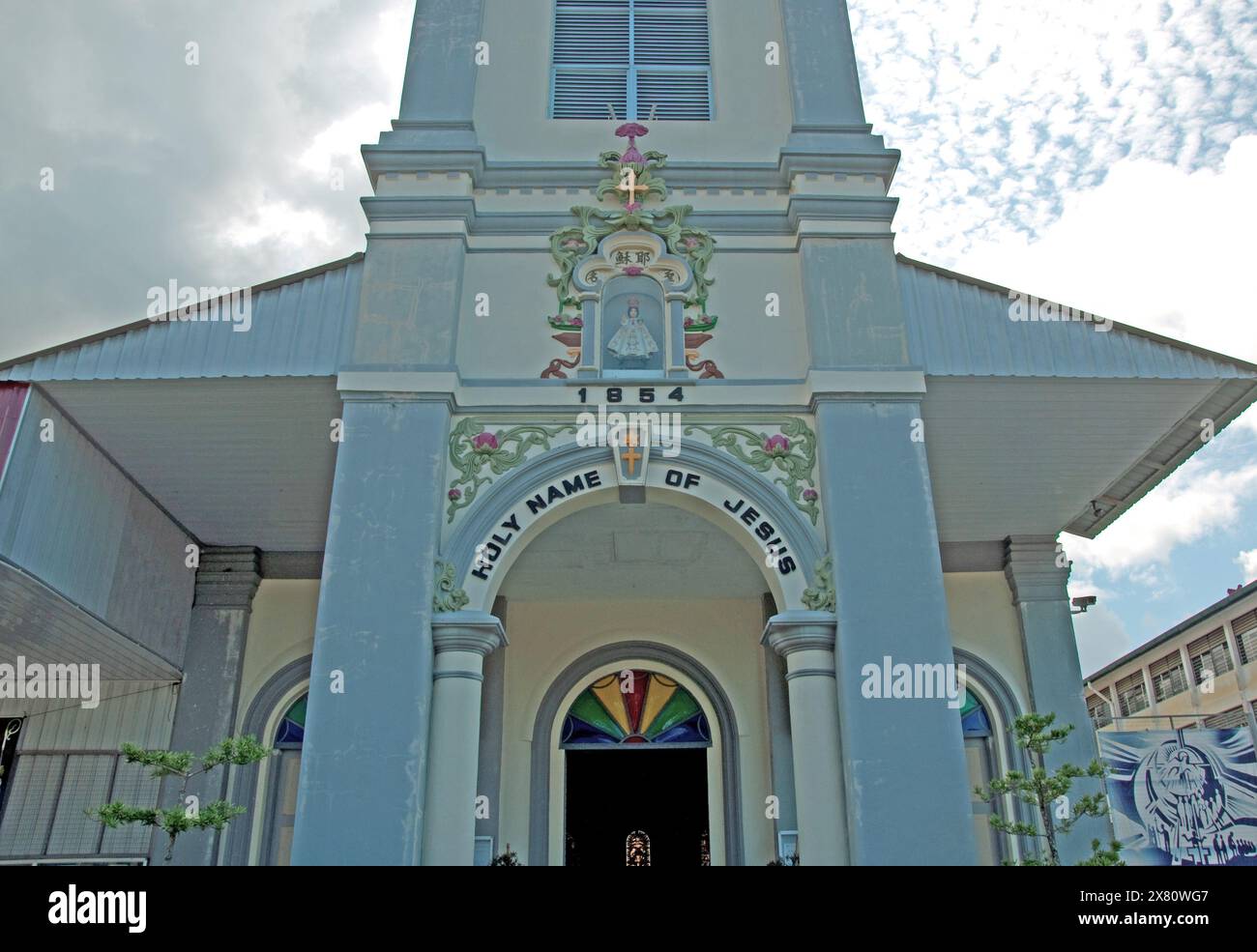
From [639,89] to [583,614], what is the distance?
250 inches

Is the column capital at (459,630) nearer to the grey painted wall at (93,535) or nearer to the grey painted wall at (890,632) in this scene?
the grey painted wall at (890,632)

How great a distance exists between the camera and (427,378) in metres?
10.0

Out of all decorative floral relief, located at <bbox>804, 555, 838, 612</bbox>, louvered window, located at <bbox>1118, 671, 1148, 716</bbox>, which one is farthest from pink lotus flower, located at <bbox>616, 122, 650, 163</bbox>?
louvered window, located at <bbox>1118, 671, 1148, 716</bbox>

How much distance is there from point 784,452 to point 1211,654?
26.4 meters

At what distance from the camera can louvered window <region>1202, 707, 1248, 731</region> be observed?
96.2 feet

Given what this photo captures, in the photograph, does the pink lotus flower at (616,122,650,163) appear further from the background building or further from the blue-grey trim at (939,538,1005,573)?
the background building

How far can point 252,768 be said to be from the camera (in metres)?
12.3

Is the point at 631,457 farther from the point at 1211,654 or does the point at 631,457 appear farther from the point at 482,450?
the point at 1211,654

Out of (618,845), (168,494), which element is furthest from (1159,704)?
(168,494)

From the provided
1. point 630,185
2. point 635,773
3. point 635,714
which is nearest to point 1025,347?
point 630,185

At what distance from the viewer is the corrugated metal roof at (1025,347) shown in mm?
10219

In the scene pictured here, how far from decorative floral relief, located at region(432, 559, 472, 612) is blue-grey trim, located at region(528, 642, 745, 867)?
3.51 metres
